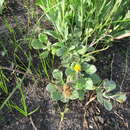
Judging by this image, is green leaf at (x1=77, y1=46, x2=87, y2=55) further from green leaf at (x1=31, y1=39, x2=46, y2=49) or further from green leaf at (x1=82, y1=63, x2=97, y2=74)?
green leaf at (x1=31, y1=39, x2=46, y2=49)

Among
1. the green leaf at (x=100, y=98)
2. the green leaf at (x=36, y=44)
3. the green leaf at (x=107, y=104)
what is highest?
the green leaf at (x=36, y=44)

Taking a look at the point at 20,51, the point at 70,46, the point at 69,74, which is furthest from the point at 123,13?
the point at 20,51

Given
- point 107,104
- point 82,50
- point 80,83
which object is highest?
point 82,50

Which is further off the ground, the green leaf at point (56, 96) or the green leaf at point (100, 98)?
the green leaf at point (56, 96)

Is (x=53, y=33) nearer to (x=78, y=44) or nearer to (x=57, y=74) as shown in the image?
(x=78, y=44)

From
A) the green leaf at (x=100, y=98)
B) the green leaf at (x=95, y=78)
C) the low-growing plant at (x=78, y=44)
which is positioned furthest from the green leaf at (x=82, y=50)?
the green leaf at (x=100, y=98)

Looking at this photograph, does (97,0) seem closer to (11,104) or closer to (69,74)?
(69,74)

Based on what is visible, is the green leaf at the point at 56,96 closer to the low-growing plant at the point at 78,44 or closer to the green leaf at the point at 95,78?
the low-growing plant at the point at 78,44

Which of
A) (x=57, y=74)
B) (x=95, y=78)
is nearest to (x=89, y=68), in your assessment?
(x=95, y=78)

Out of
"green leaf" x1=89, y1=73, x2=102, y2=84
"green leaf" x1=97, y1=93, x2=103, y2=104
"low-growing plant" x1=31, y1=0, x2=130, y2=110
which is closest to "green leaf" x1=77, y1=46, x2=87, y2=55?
"low-growing plant" x1=31, y1=0, x2=130, y2=110
